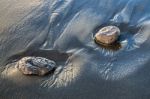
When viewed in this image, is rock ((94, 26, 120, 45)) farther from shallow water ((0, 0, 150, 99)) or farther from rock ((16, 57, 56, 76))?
rock ((16, 57, 56, 76))

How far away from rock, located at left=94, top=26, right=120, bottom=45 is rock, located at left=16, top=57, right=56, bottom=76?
810mm

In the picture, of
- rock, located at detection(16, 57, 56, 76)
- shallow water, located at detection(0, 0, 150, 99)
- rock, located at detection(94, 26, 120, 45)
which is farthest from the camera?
rock, located at detection(94, 26, 120, 45)

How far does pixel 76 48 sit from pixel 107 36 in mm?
486

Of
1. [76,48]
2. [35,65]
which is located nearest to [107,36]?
[76,48]

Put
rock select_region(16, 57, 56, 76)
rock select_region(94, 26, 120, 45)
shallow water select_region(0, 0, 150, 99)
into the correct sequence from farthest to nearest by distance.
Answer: rock select_region(94, 26, 120, 45), rock select_region(16, 57, 56, 76), shallow water select_region(0, 0, 150, 99)

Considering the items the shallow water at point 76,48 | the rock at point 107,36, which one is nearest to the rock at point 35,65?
the shallow water at point 76,48

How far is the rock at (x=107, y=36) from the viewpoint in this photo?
470cm

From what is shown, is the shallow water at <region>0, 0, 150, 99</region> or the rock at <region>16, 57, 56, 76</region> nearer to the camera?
the shallow water at <region>0, 0, 150, 99</region>

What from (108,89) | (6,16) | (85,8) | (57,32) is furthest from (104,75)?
(6,16)

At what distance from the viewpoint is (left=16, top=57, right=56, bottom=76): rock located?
4281mm

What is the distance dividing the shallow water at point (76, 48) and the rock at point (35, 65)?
78 mm

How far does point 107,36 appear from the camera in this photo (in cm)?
470

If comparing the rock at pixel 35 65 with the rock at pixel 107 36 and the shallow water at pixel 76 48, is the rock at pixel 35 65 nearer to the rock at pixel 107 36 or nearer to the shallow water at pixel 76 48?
the shallow water at pixel 76 48

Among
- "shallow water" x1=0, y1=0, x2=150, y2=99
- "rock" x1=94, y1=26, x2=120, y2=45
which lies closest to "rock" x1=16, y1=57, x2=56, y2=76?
"shallow water" x1=0, y1=0, x2=150, y2=99
